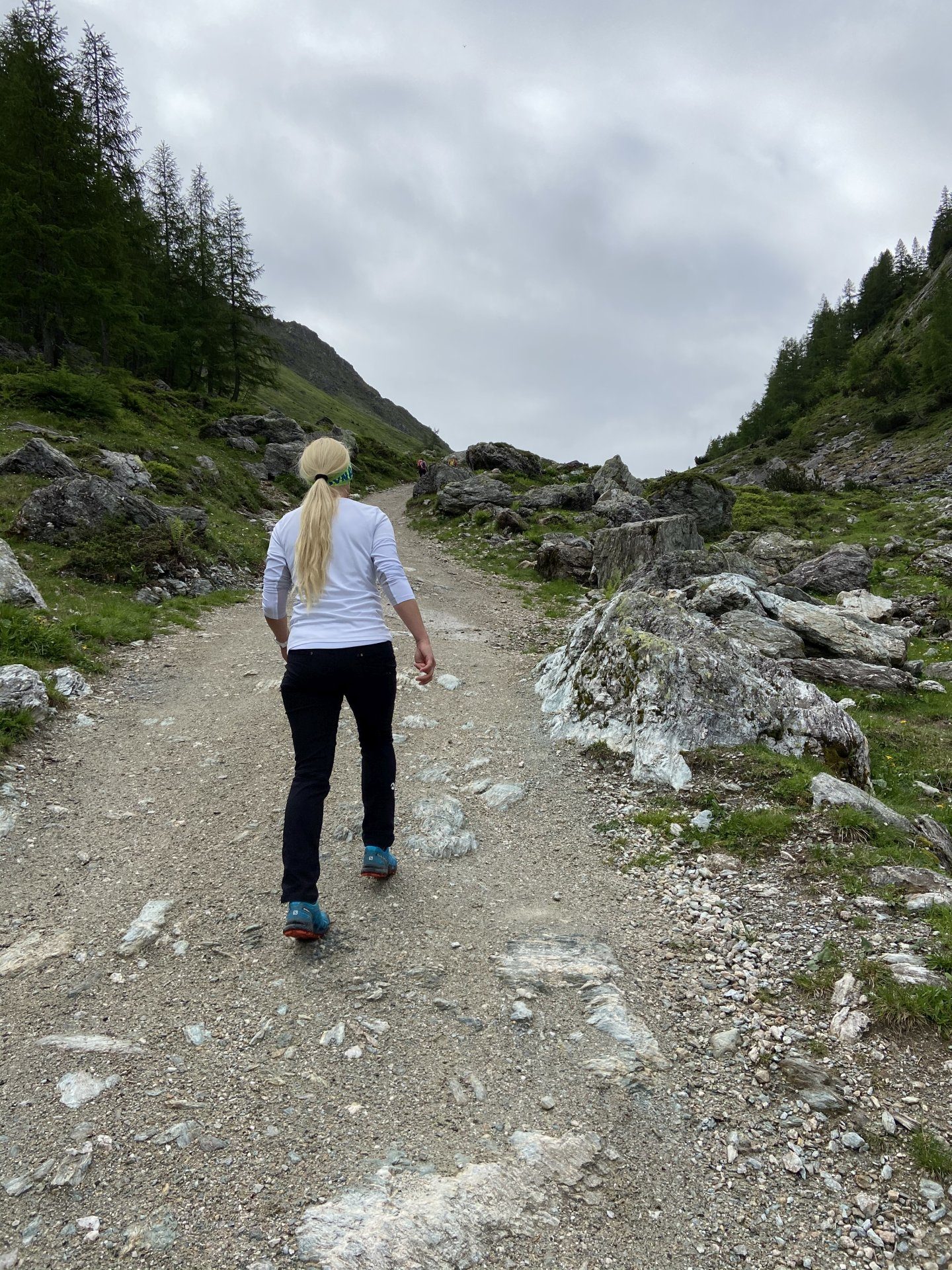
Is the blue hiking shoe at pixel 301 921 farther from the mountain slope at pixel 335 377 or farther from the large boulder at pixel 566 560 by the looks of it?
the mountain slope at pixel 335 377

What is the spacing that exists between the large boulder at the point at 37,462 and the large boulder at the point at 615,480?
76.7 feet

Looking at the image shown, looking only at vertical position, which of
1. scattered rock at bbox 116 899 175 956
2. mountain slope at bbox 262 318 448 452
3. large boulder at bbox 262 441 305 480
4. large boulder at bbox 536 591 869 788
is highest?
mountain slope at bbox 262 318 448 452

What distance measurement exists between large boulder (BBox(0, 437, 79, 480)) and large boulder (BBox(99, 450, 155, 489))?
1103mm

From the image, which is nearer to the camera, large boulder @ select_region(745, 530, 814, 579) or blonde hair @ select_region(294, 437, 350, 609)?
blonde hair @ select_region(294, 437, 350, 609)

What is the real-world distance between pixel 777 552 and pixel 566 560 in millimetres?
8733

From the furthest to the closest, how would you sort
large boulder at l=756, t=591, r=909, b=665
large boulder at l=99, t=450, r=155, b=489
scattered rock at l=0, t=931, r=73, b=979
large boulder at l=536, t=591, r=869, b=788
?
large boulder at l=99, t=450, r=155, b=489 < large boulder at l=756, t=591, r=909, b=665 < large boulder at l=536, t=591, r=869, b=788 < scattered rock at l=0, t=931, r=73, b=979

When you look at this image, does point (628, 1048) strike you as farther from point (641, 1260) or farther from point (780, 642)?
point (780, 642)

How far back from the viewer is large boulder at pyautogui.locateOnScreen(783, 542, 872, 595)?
1875 centimetres

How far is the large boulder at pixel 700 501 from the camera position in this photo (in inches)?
1117

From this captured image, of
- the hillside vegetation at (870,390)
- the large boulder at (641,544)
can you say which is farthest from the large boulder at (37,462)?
the hillside vegetation at (870,390)

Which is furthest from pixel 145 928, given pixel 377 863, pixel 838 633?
pixel 838 633

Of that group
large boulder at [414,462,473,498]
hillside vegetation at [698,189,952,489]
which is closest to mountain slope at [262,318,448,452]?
hillside vegetation at [698,189,952,489]

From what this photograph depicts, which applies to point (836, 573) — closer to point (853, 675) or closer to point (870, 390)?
point (853, 675)

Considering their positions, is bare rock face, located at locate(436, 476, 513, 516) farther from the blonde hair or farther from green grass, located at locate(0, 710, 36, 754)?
the blonde hair
